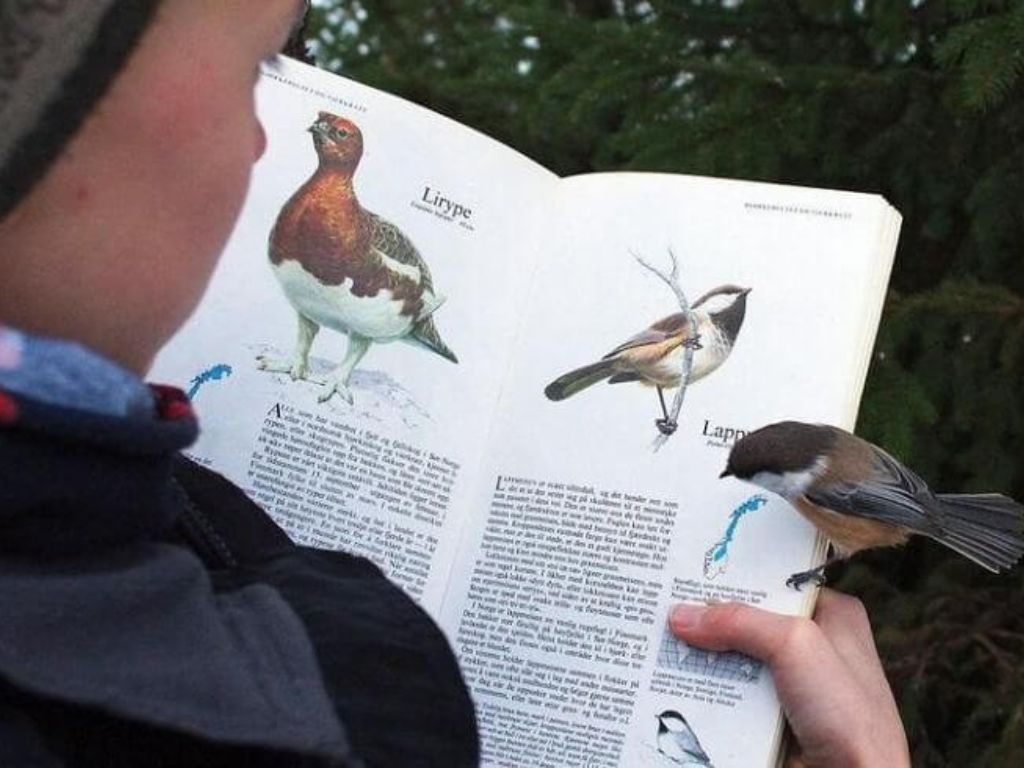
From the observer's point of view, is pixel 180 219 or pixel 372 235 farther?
pixel 372 235

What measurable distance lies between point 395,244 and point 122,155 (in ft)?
2.02

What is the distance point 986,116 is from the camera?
1.70 metres

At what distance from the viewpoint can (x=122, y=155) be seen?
1.97 feet

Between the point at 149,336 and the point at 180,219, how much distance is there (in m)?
0.05

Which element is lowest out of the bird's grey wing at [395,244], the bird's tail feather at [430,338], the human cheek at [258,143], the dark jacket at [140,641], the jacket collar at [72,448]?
the dark jacket at [140,641]

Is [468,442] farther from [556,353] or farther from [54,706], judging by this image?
[54,706]

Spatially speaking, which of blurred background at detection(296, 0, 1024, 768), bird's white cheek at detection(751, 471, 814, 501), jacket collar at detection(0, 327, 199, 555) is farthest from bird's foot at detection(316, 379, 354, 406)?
blurred background at detection(296, 0, 1024, 768)

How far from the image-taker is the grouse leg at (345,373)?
1167mm

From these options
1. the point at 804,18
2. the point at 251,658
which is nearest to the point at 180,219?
the point at 251,658

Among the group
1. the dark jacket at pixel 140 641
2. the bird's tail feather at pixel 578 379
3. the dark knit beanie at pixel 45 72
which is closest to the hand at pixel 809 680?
the bird's tail feather at pixel 578 379

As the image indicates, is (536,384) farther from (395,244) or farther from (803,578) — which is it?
(803,578)

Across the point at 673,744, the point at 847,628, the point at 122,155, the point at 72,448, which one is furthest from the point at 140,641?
the point at 847,628

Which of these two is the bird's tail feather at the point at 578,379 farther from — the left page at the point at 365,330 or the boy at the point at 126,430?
the boy at the point at 126,430

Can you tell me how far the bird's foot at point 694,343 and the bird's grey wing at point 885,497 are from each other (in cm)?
16
